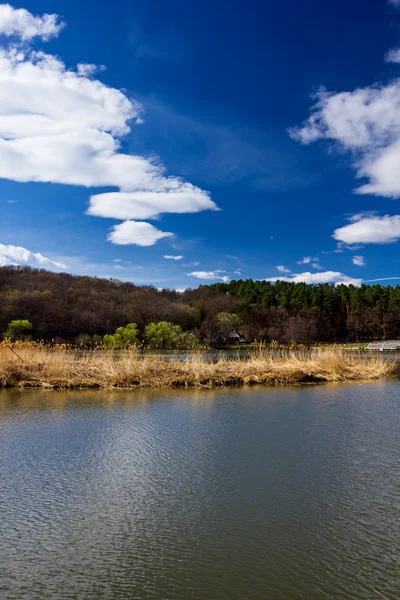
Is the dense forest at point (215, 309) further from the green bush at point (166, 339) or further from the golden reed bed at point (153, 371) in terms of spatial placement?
the golden reed bed at point (153, 371)

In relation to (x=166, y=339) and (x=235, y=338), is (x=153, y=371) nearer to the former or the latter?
(x=166, y=339)

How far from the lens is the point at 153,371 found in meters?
18.1

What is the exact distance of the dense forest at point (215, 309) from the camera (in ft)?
201

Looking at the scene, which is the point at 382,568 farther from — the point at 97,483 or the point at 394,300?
A: the point at 394,300

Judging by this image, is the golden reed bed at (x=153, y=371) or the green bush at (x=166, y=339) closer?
the golden reed bed at (x=153, y=371)

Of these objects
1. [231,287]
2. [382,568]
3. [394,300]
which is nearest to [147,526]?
[382,568]

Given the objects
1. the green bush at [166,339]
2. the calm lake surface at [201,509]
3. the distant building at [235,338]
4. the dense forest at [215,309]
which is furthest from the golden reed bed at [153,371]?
the distant building at [235,338]

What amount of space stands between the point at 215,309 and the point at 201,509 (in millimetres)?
70176

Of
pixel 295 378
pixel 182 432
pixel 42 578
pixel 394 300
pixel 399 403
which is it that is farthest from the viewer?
pixel 394 300

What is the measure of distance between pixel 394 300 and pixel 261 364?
62.6 meters

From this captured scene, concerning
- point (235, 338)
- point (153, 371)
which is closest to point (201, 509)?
point (153, 371)

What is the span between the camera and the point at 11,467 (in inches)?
287

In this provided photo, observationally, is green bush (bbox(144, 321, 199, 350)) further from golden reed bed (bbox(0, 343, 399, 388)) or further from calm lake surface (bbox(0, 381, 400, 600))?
calm lake surface (bbox(0, 381, 400, 600))

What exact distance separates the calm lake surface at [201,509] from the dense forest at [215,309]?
51.1 metres
